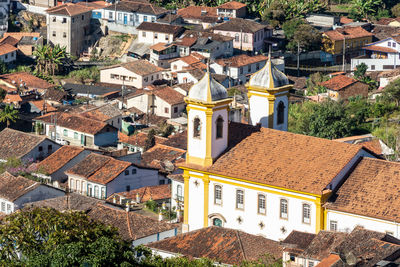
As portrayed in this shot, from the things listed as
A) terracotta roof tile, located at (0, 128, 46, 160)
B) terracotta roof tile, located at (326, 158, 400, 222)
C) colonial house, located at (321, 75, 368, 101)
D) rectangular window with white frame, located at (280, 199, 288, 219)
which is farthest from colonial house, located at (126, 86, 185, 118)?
terracotta roof tile, located at (326, 158, 400, 222)

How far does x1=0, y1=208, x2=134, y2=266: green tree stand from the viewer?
42438mm

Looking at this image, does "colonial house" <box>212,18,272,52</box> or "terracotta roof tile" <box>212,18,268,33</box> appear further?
"terracotta roof tile" <box>212,18,268,33</box>

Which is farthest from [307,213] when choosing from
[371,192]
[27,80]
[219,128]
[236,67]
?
[27,80]

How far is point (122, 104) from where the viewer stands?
97312 millimetres

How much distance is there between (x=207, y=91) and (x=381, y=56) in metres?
61.1

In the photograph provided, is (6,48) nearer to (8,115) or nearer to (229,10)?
(8,115)

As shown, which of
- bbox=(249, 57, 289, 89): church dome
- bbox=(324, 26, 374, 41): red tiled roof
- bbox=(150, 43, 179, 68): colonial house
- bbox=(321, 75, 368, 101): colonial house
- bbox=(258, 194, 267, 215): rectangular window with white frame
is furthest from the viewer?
bbox=(324, 26, 374, 41): red tiled roof

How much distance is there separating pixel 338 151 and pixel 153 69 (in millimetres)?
52351

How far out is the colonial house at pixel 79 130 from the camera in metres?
86.7

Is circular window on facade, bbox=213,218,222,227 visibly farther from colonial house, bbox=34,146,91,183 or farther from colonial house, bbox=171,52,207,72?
colonial house, bbox=171,52,207,72

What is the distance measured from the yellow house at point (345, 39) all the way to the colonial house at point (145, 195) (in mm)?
49626

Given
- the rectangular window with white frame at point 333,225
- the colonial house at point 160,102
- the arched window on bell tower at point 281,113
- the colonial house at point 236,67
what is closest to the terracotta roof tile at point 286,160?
the rectangular window with white frame at point 333,225

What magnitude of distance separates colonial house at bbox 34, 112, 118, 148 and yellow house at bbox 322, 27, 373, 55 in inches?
1366

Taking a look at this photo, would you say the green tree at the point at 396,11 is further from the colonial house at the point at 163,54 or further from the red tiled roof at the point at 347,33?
the colonial house at the point at 163,54
